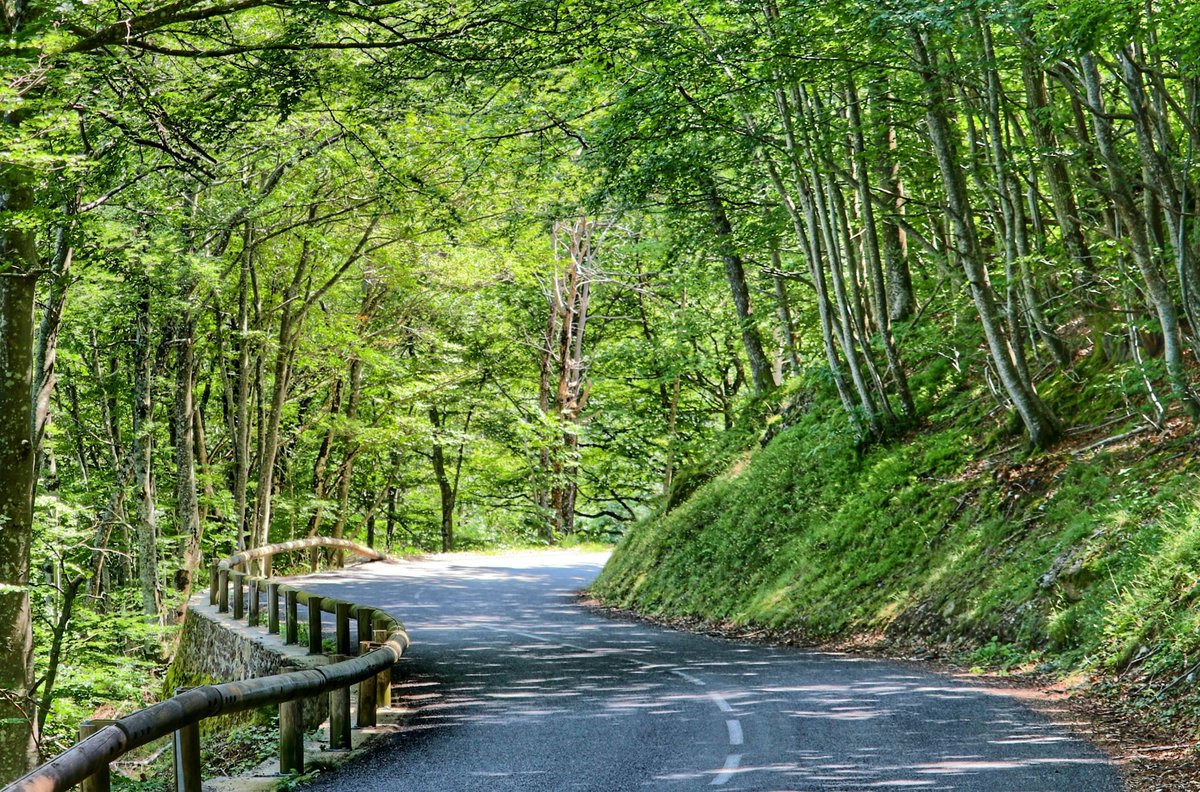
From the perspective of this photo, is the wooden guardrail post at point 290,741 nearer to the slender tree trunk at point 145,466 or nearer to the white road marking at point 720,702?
the white road marking at point 720,702

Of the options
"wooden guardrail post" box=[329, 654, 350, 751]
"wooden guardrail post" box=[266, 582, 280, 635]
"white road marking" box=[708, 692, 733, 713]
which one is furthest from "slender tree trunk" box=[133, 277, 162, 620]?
"white road marking" box=[708, 692, 733, 713]

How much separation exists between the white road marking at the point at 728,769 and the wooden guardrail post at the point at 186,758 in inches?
129

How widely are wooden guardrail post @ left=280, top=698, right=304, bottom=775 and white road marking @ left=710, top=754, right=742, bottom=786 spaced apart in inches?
121

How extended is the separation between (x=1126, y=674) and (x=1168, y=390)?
236 inches

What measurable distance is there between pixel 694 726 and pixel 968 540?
24.2 ft

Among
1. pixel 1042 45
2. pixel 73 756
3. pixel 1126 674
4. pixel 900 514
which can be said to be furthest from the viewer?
pixel 900 514

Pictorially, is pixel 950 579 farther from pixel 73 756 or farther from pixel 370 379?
pixel 370 379

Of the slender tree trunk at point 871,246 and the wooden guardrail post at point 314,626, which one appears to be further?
the slender tree trunk at point 871,246

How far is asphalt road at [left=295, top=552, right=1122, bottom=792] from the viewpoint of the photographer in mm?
7195

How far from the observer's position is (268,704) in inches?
284

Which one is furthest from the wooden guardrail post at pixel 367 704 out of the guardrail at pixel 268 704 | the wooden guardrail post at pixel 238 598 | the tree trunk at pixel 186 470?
the tree trunk at pixel 186 470

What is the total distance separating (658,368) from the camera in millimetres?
29062

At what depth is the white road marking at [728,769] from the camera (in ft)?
23.4

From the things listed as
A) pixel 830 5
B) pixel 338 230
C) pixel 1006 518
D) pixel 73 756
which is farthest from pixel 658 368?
pixel 73 756
